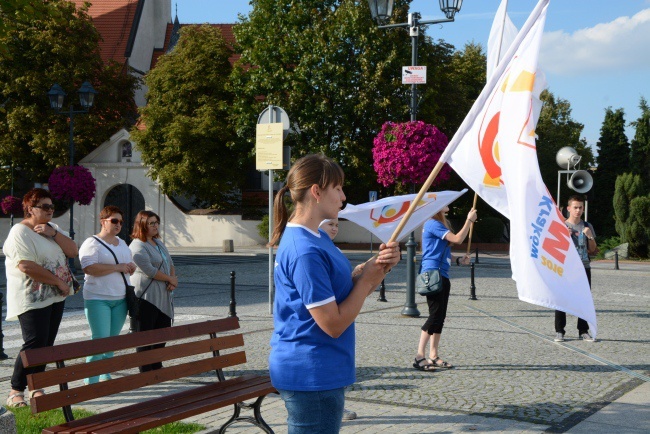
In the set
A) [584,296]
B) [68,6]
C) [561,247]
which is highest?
[68,6]

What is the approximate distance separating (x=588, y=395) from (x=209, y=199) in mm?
36899

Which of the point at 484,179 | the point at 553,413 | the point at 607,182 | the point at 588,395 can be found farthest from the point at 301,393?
the point at 607,182

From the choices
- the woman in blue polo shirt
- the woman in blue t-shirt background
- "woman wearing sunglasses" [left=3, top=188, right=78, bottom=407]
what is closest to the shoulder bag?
the woman in blue t-shirt background

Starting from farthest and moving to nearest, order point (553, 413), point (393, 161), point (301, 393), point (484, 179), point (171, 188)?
point (171, 188), point (393, 161), point (553, 413), point (484, 179), point (301, 393)

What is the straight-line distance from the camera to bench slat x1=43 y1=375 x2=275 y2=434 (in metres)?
4.58

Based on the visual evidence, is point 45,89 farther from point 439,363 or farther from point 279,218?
point 279,218

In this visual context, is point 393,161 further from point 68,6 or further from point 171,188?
point 68,6

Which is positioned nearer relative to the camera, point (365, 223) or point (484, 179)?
point (484, 179)

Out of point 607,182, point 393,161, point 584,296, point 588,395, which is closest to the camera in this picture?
point 584,296

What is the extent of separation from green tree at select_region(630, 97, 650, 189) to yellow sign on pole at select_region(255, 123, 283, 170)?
3789 centimetres

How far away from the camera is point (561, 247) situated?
4035 mm

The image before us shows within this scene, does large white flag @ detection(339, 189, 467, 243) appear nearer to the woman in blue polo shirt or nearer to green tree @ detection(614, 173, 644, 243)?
the woman in blue polo shirt

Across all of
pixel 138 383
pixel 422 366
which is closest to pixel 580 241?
pixel 422 366

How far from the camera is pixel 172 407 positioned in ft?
16.7
